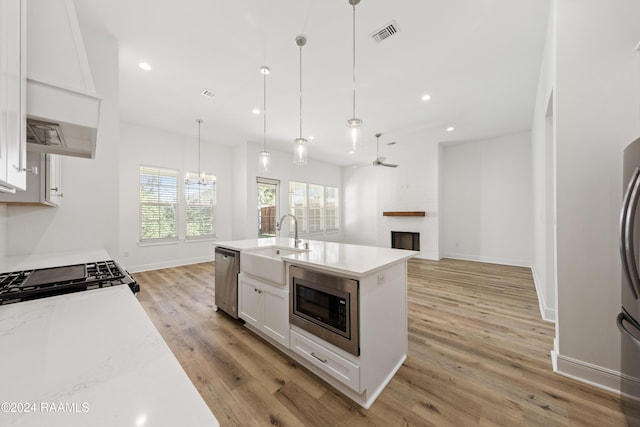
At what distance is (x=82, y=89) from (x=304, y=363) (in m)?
2.18

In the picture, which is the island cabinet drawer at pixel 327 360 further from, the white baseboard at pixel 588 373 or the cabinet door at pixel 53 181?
the cabinet door at pixel 53 181

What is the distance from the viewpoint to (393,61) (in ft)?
9.30

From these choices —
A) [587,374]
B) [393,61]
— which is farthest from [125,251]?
[587,374]

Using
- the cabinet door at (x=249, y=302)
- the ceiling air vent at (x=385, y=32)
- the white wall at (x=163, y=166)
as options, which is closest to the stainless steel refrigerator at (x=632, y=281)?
the ceiling air vent at (x=385, y=32)

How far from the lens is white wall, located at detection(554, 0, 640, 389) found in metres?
1.61

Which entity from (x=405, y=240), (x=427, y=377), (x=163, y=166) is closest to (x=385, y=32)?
(x=427, y=377)

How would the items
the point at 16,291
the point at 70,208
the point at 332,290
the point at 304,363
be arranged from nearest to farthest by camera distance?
the point at 16,291 < the point at 332,290 < the point at 304,363 < the point at 70,208

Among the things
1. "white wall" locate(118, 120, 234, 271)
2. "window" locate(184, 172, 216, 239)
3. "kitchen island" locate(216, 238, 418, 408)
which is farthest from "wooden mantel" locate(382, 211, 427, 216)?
"window" locate(184, 172, 216, 239)

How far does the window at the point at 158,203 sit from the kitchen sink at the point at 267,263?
3.72 meters

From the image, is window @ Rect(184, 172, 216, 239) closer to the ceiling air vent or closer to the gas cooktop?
the gas cooktop

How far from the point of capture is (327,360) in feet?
5.54

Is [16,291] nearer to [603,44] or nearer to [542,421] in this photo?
[542,421]

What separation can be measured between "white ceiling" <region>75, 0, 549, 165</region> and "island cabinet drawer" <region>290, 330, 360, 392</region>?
2850 mm

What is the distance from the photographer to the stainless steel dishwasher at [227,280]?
266 cm
